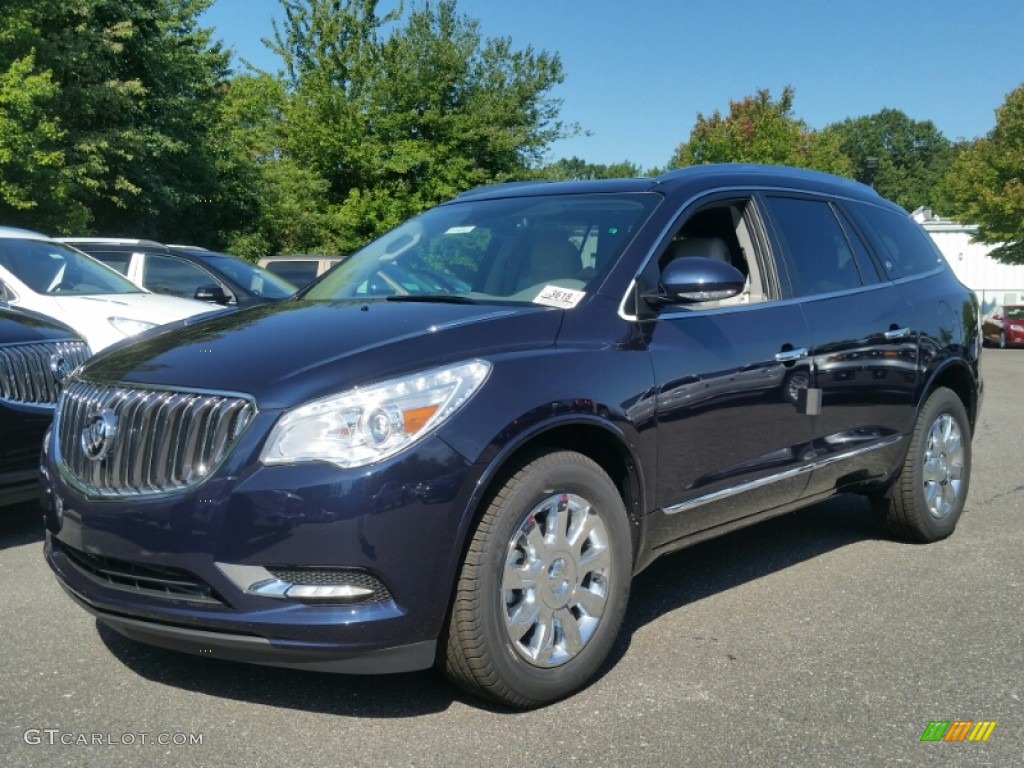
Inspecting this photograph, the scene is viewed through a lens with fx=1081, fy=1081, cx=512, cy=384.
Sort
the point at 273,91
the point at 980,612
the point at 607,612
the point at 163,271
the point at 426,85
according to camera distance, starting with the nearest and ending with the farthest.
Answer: the point at 607,612
the point at 980,612
the point at 163,271
the point at 426,85
the point at 273,91

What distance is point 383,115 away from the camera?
30547 millimetres

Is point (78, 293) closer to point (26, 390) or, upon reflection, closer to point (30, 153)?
point (26, 390)

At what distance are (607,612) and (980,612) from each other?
1.92 meters

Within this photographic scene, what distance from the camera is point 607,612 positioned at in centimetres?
371

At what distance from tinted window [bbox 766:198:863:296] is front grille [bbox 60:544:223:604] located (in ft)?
9.68

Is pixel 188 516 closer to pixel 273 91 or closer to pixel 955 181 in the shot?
pixel 273 91

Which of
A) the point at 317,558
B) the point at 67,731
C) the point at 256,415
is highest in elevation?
the point at 256,415

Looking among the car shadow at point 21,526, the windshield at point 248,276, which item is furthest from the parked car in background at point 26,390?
the windshield at point 248,276

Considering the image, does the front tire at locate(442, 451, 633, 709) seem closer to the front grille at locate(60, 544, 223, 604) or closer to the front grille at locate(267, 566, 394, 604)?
the front grille at locate(267, 566, 394, 604)

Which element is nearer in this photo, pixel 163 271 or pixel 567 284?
pixel 567 284

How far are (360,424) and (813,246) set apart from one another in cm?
286

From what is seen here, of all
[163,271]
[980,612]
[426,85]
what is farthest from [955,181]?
[980,612]

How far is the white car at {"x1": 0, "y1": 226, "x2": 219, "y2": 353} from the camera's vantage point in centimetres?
750

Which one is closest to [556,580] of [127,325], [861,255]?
[861,255]
